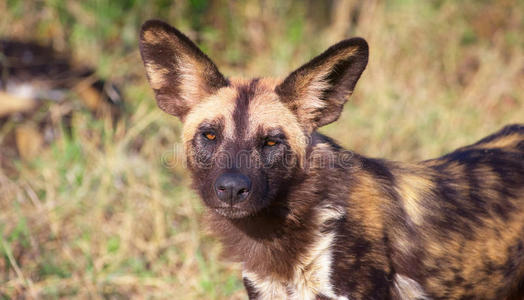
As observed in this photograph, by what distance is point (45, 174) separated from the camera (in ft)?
15.3

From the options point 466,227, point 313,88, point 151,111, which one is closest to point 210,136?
point 313,88

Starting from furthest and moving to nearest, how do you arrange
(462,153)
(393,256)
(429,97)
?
(429,97)
(462,153)
(393,256)

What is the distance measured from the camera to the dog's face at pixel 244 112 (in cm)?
261

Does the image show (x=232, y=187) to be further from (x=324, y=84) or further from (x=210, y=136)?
(x=324, y=84)

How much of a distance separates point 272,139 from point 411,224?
0.77m

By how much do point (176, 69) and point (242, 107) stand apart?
0.45 meters

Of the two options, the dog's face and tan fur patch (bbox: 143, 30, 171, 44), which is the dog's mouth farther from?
tan fur patch (bbox: 143, 30, 171, 44)

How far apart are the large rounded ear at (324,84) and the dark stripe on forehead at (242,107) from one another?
14cm

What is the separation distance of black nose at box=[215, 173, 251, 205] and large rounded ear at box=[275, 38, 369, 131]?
0.53 metres

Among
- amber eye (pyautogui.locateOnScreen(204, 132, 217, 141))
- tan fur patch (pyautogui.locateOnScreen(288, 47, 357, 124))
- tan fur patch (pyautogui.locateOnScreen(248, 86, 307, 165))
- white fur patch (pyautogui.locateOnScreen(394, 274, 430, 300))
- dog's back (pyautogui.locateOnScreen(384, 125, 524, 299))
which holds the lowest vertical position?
white fur patch (pyautogui.locateOnScreen(394, 274, 430, 300))

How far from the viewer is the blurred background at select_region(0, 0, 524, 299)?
13.3 feet

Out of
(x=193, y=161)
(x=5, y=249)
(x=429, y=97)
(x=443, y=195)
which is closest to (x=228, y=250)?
(x=193, y=161)

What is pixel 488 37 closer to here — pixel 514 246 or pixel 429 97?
pixel 429 97

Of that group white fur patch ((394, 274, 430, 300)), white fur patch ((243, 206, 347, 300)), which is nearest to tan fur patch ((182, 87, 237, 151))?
white fur patch ((243, 206, 347, 300))
